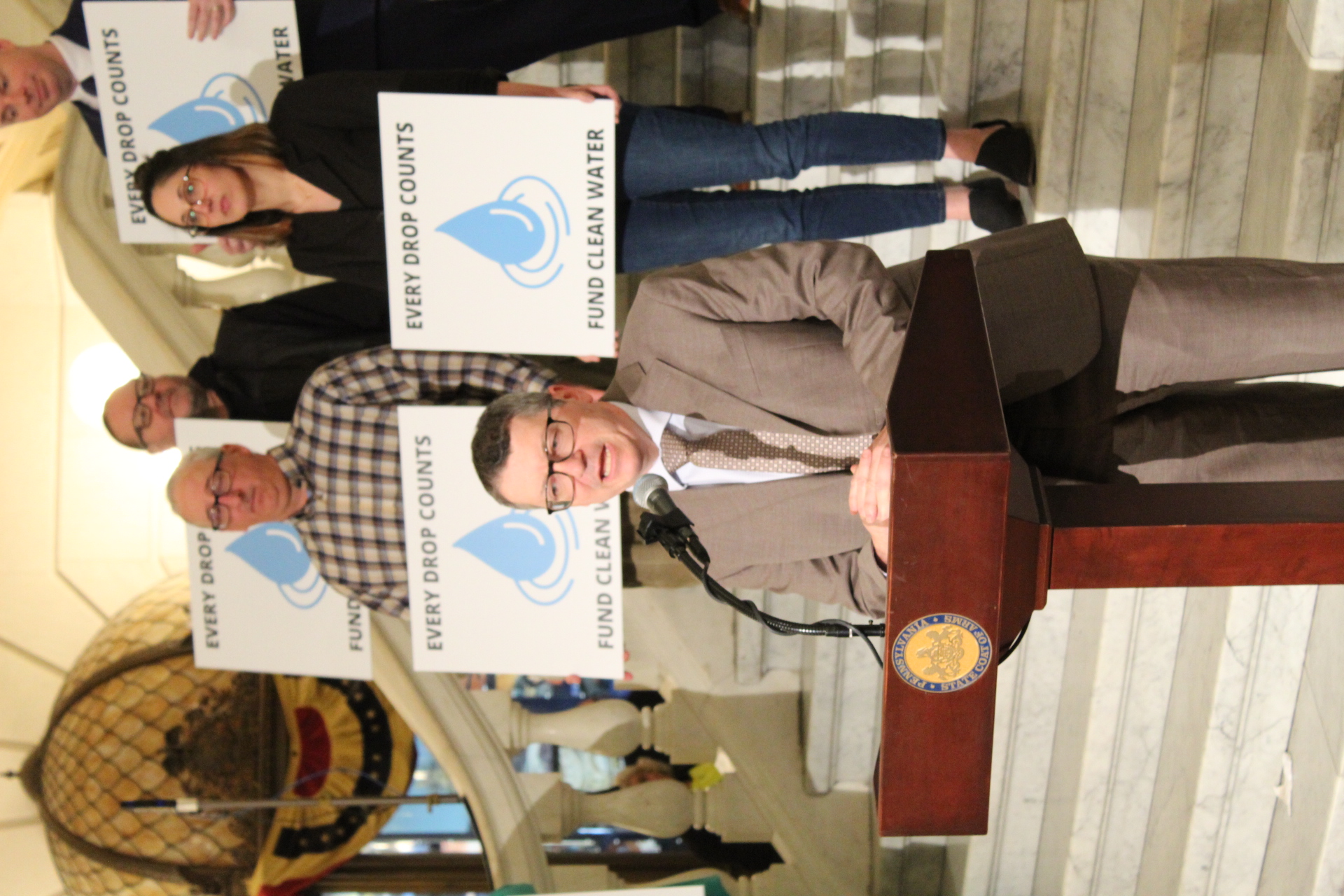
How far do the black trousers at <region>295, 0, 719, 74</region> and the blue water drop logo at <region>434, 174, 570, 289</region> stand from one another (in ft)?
1.70

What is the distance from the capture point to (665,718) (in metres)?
3.97

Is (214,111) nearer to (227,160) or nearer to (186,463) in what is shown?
(227,160)

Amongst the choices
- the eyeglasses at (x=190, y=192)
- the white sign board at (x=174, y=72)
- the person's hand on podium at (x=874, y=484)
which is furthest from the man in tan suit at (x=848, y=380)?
the white sign board at (x=174, y=72)

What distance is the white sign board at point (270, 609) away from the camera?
129 inches

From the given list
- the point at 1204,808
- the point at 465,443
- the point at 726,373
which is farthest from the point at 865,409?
the point at 1204,808

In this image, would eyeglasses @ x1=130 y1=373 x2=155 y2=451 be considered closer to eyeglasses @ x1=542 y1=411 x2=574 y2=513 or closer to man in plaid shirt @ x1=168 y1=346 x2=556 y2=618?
man in plaid shirt @ x1=168 y1=346 x2=556 y2=618

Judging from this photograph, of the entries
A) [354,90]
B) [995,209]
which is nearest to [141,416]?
[354,90]

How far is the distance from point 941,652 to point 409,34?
2447 mm

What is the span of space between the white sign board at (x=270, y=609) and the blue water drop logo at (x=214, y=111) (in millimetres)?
982

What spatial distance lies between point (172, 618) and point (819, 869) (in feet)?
8.88

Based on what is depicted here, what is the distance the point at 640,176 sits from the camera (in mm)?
2723

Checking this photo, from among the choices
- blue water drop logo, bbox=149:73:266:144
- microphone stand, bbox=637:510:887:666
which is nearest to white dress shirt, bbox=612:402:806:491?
microphone stand, bbox=637:510:887:666

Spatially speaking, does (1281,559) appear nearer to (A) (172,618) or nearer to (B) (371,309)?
(B) (371,309)

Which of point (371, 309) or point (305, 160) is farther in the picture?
point (371, 309)
